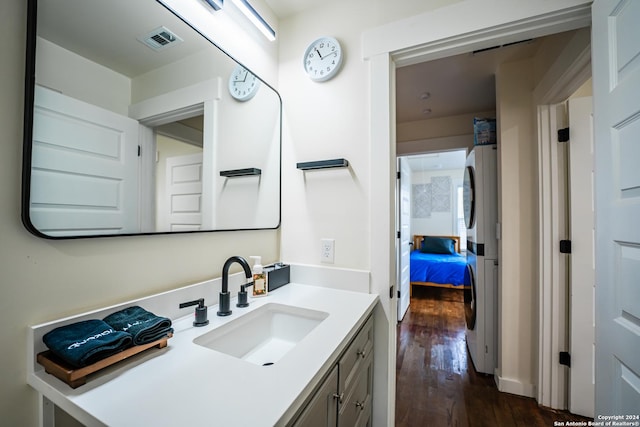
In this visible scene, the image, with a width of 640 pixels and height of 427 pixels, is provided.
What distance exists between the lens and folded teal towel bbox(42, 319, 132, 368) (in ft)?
1.87

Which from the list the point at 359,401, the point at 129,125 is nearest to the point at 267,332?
the point at 359,401

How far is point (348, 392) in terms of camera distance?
900mm

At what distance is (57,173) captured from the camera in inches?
27.0

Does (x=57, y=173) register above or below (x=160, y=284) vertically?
above

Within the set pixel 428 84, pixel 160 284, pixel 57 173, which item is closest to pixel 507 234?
pixel 428 84

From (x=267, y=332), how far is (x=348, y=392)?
0.43m

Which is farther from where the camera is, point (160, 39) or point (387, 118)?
point (387, 118)

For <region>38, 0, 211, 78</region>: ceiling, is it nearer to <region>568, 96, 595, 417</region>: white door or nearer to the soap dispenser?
the soap dispenser

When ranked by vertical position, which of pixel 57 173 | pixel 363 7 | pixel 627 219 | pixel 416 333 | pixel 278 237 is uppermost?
pixel 363 7

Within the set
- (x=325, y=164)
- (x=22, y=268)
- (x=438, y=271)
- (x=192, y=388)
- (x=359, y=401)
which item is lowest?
(x=438, y=271)

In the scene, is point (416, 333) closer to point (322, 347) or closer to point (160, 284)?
point (322, 347)

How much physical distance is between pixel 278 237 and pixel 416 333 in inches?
91.1

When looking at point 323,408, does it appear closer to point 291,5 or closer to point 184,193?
point 184,193

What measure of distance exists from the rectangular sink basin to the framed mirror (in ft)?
1.43
